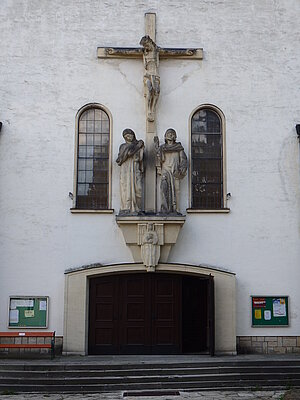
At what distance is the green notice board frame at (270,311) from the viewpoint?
1516 cm

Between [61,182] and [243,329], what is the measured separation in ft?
19.2

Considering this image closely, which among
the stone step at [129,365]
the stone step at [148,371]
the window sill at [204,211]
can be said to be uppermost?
the window sill at [204,211]

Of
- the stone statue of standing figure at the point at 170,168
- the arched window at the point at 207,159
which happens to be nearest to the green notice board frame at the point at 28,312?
the stone statue of standing figure at the point at 170,168

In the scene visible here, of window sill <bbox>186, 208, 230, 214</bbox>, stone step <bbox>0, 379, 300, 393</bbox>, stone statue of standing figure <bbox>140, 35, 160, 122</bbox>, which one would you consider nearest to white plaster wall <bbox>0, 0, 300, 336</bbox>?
window sill <bbox>186, 208, 230, 214</bbox>

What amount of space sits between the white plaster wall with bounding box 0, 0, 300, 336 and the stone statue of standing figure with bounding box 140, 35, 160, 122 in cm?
37

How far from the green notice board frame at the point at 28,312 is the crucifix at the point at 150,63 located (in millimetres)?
3494

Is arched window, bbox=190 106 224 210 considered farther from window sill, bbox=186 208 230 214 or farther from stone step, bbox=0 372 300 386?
stone step, bbox=0 372 300 386

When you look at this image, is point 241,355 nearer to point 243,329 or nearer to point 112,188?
point 243,329

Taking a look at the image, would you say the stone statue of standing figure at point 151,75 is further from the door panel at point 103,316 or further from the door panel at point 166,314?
the door panel at point 103,316

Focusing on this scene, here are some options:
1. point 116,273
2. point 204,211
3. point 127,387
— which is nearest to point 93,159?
point 116,273

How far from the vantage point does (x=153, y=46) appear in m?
15.5

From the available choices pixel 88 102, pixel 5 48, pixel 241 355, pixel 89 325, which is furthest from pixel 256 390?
pixel 5 48

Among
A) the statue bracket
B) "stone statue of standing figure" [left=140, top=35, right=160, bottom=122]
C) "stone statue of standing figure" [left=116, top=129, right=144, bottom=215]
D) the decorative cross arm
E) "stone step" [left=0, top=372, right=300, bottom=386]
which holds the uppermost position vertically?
the decorative cross arm

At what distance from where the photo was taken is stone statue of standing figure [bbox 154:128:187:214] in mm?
15062
